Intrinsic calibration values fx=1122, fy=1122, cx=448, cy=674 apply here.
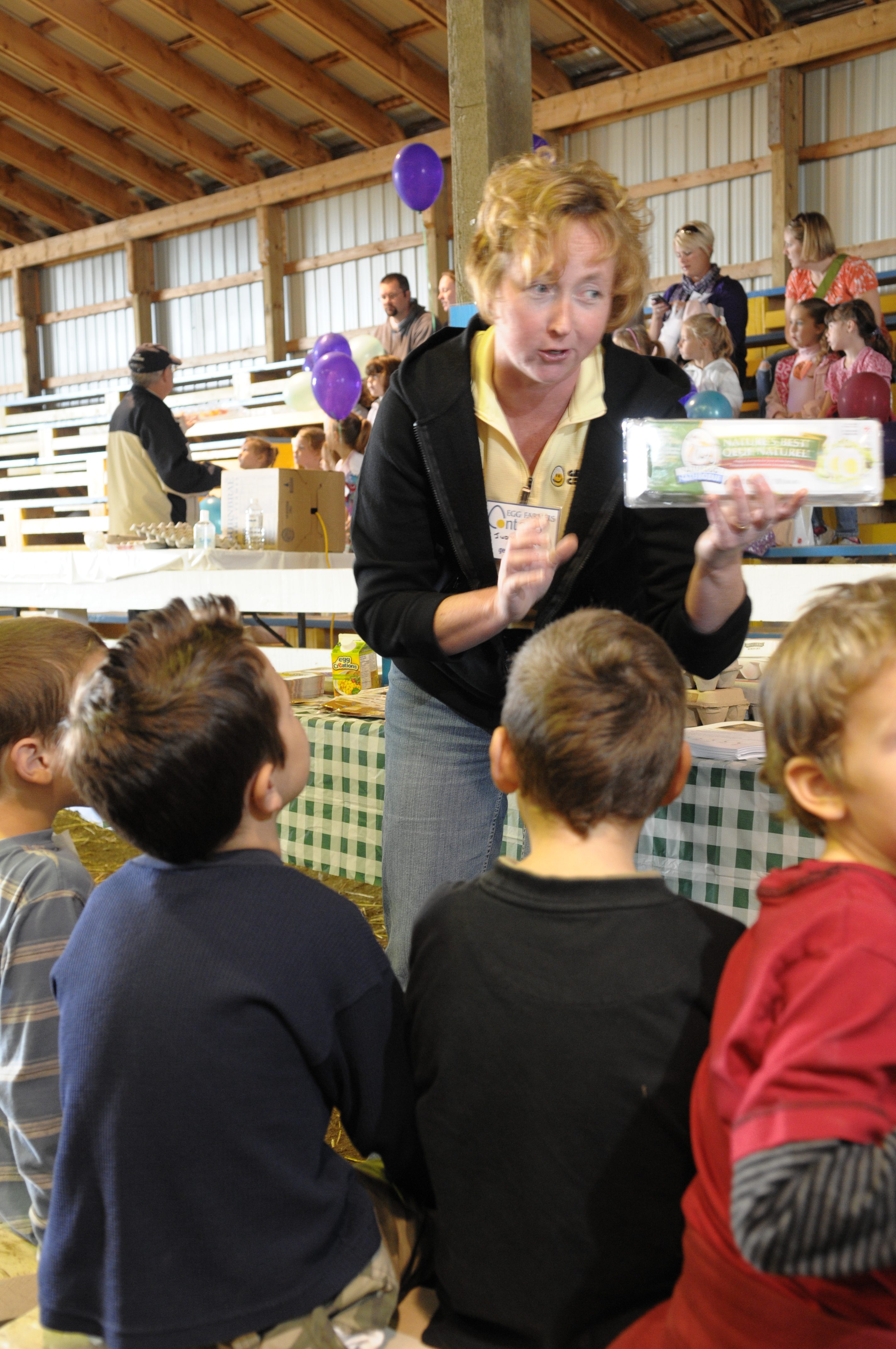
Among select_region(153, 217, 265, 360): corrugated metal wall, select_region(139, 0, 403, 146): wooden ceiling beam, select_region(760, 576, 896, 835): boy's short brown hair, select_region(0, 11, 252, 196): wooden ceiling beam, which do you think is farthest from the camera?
select_region(153, 217, 265, 360): corrugated metal wall

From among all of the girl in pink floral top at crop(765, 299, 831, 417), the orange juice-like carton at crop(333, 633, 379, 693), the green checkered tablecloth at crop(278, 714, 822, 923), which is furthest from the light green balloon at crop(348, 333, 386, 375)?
the green checkered tablecloth at crop(278, 714, 822, 923)

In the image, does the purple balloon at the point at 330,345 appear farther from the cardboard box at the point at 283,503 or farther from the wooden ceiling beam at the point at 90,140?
the wooden ceiling beam at the point at 90,140

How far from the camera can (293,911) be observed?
1035 millimetres

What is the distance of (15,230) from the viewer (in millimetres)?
15367

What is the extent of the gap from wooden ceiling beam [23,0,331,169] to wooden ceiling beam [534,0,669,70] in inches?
144

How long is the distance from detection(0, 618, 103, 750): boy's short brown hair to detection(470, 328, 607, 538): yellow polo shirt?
0.60 meters

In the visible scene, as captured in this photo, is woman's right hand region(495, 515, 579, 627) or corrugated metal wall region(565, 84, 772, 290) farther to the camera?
corrugated metal wall region(565, 84, 772, 290)

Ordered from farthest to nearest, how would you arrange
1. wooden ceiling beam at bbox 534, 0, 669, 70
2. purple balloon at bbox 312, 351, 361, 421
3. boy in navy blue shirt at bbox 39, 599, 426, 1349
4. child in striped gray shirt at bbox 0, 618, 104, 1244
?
wooden ceiling beam at bbox 534, 0, 669, 70 < purple balloon at bbox 312, 351, 361, 421 < child in striped gray shirt at bbox 0, 618, 104, 1244 < boy in navy blue shirt at bbox 39, 599, 426, 1349

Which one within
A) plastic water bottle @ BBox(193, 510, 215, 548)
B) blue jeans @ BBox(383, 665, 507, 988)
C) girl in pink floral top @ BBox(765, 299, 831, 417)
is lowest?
blue jeans @ BBox(383, 665, 507, 988)

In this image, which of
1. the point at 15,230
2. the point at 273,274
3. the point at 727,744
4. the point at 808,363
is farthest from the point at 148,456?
the point at 15,230

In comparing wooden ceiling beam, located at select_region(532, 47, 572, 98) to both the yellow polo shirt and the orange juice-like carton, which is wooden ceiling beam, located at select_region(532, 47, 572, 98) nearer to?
the orange juice-like carton

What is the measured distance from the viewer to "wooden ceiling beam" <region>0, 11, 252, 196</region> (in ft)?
35.1

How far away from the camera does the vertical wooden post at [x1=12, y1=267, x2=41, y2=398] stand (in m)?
15.4

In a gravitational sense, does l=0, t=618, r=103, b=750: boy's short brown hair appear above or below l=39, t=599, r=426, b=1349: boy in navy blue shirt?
above
